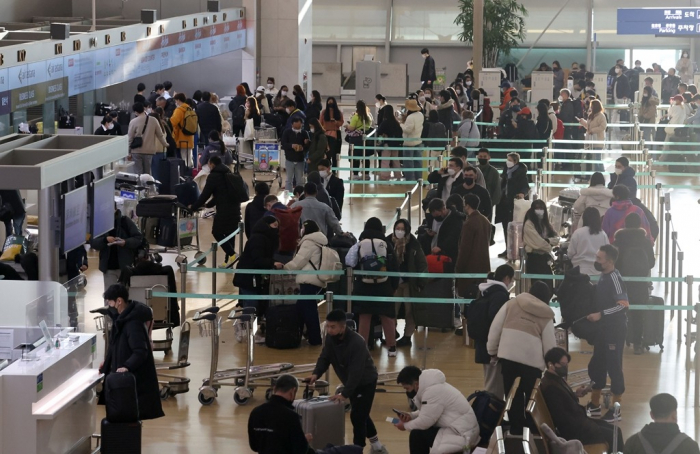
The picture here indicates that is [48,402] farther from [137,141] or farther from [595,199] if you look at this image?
[137,141]

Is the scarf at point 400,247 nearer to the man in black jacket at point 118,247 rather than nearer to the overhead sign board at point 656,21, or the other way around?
the man in black jacket at point 118,247

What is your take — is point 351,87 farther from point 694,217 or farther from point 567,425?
point 567,425

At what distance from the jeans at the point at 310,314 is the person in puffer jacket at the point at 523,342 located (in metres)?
2.96

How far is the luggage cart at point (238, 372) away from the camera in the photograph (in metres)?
9.73

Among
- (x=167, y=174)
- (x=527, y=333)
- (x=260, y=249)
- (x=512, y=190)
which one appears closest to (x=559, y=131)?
(x=512, y=190)

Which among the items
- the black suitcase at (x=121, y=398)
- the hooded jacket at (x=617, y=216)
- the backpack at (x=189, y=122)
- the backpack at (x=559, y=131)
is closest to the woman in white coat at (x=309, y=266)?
the hooded jacket at (x=617, y=216)

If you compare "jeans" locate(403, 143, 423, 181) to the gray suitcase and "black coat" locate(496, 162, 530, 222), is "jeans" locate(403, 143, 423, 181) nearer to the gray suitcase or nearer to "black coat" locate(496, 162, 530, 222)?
"black coat" locate(496, 162, 530, 222)

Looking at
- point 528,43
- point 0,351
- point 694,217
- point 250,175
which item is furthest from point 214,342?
point 528,43

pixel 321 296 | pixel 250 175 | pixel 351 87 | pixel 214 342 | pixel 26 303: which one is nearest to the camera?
pixel 26 303

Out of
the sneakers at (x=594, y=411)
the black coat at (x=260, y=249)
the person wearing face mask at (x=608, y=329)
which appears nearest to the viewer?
the person wearing face mask at (x=608, y=329)

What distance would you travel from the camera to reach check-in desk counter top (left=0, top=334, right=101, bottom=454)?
25.5ft

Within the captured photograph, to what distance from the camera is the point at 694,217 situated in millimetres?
18469

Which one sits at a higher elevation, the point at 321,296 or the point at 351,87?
the point at 351,87

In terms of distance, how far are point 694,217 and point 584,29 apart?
2517 cm
